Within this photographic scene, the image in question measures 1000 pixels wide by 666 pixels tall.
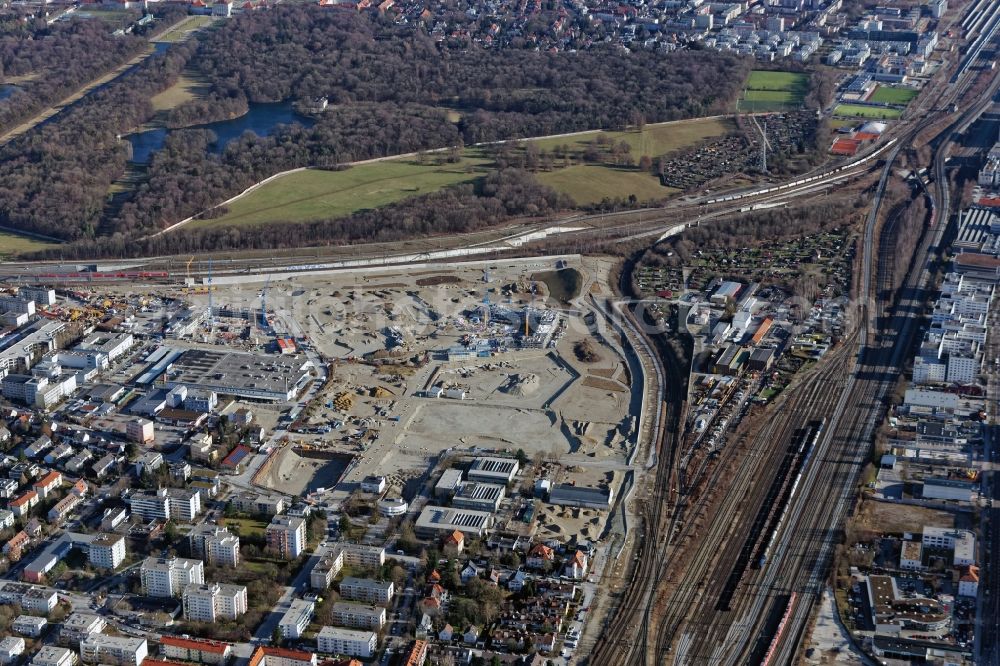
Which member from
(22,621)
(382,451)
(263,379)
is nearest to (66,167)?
(263,379)

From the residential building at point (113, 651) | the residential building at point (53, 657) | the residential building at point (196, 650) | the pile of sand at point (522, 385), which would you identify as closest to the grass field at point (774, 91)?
the pile of sand at point (522, 385)

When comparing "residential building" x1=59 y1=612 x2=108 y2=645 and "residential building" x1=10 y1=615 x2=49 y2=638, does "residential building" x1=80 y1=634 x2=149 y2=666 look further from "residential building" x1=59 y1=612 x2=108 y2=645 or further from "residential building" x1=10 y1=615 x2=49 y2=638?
"residential building" x1=10 y1=615 x2=49 y2=638

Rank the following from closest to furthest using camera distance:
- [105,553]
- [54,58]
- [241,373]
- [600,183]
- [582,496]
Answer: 1. [105,553]
2. [582,496]
3. [241,373]
4. [600,183]
5. [54,58]

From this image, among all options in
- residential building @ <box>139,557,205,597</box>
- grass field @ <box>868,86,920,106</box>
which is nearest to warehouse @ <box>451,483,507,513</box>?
residential building @ <box>139,557,205,597</box>

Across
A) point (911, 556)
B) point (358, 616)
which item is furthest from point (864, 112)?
point (358, 616)

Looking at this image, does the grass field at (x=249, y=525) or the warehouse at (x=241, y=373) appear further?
the warehouse at (x=241, y=373)

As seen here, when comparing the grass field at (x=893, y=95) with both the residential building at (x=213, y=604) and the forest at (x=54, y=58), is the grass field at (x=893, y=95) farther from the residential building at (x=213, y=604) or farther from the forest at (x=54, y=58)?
→ the residential building at (x=213, y=604)

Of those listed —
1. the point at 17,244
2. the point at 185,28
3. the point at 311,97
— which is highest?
the point at 185,28

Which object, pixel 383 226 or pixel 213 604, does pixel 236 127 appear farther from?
pixel 213 604
